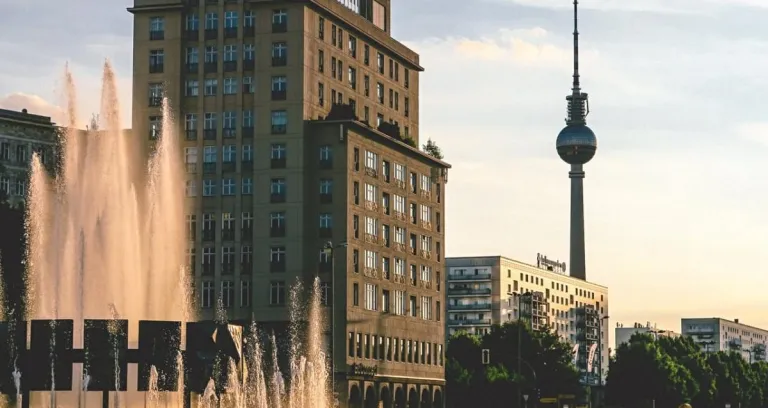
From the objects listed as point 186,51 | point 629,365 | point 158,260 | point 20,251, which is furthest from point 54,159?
point 629,365

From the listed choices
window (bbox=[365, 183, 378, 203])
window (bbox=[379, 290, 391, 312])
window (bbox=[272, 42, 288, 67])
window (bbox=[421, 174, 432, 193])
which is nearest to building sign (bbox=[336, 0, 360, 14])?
window (bbox=[272, 42, 288, 67])

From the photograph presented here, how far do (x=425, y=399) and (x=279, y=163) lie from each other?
25.5 meters

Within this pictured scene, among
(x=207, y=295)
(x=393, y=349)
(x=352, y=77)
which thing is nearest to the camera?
(x=207, y=295)

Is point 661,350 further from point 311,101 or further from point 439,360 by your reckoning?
point 311,101

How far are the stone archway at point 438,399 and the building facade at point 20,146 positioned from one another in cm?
3564

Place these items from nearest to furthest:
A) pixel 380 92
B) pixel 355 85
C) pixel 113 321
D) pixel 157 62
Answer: pixel 113 321, pixel 157 62, pixel 355 85, pixel 380 92

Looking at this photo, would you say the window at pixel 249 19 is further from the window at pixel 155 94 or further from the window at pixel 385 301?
the window at pixel 385 301

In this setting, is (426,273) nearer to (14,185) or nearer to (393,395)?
(393,395)

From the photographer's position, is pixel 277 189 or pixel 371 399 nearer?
pixel 277 189

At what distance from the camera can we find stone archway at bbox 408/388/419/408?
11269 cm

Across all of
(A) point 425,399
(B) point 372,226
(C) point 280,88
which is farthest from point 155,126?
(A) point 425,399

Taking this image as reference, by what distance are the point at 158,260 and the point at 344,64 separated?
1462 inches

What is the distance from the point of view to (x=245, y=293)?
100875 millimetres

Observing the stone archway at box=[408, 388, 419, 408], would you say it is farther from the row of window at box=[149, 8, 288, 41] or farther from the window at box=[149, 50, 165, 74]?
the window at box=[149, 50, 165, 74]
